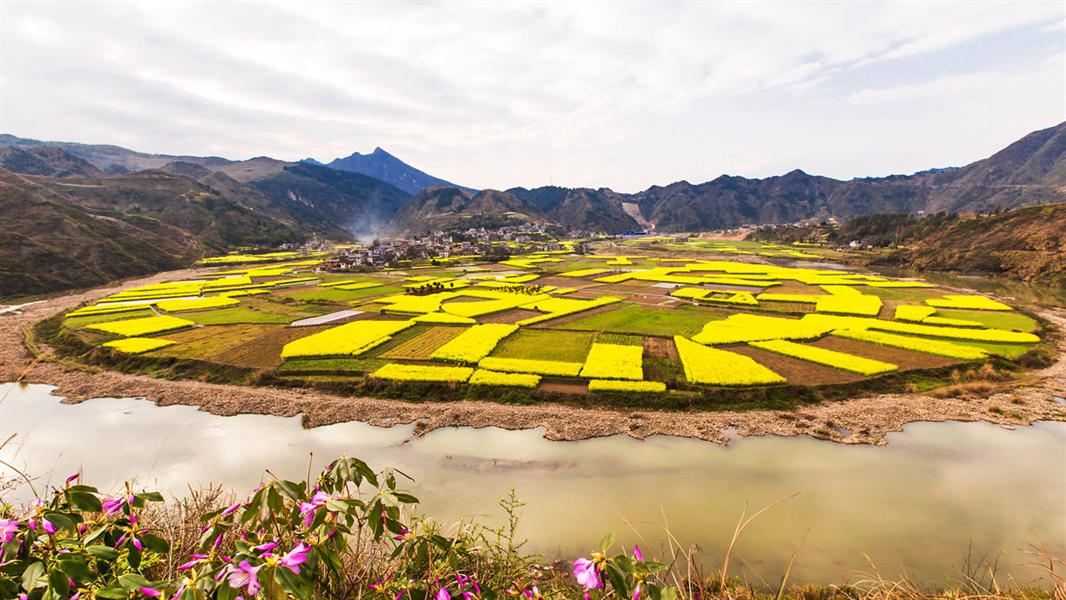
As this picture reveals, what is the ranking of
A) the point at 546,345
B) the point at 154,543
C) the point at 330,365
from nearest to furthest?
the point at 154,543, the point at 330,365, the point at 546,345

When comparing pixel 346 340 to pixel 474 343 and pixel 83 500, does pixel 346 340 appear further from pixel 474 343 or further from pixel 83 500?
pixel 83 500

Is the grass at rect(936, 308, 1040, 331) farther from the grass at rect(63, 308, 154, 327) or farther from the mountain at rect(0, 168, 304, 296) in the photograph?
the mountain at rect(0, 168, 304, 296)

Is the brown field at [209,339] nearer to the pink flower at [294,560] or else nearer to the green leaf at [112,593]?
A: the green leaf at [112,593]

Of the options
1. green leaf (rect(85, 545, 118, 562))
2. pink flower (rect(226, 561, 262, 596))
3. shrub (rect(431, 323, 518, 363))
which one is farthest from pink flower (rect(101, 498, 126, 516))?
shrub (rect(431, 323, 518, 363))

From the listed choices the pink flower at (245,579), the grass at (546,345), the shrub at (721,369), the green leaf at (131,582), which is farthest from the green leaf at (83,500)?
the grass at (546,345)

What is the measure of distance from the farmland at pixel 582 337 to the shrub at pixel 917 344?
14 cm

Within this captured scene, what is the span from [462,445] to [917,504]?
712 inches

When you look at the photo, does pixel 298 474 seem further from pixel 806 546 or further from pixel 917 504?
pixel 917 504

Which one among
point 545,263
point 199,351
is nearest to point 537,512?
point 199,351

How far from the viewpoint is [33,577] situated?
2.54 meters

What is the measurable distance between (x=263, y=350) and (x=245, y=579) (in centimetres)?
3576

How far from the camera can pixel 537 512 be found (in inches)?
599

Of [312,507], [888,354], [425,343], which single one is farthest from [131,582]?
[888,354]

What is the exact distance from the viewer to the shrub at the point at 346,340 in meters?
30.6
